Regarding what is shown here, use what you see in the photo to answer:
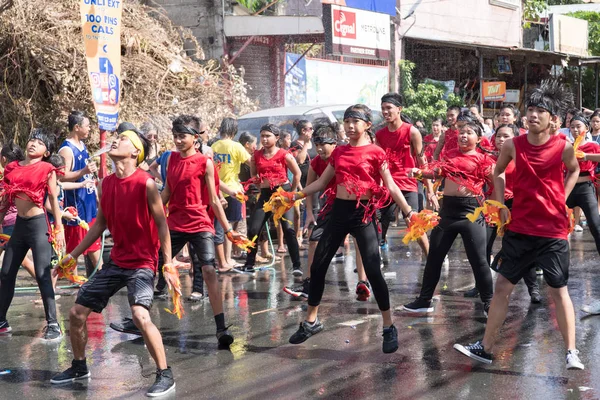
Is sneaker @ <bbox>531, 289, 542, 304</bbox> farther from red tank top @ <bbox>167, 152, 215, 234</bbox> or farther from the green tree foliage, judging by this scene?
the green tree foliage

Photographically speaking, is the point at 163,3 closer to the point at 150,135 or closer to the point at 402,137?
the point at 150,135

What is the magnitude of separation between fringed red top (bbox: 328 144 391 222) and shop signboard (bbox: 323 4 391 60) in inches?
517

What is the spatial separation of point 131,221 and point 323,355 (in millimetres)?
1814

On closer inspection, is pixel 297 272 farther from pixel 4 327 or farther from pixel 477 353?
pixel 477 353

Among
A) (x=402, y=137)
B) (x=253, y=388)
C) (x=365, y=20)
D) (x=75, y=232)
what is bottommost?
(x=253, y=388)

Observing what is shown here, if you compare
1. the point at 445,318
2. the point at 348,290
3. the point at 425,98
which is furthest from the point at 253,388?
the point at 425,98

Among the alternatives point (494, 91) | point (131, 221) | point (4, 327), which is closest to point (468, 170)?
point (131, 221)

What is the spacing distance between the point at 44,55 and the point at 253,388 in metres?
10.3

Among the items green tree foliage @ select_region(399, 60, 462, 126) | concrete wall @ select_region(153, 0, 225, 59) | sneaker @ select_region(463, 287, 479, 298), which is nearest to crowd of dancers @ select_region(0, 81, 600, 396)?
sneaker @ select_region(463, 287, 479, 298)

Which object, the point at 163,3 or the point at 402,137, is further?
the point at 163,3

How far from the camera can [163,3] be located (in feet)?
68.0

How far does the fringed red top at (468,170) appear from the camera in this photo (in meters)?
7.63

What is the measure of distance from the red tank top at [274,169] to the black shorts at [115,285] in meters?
4.57

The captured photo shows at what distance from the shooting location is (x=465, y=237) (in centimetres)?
769
